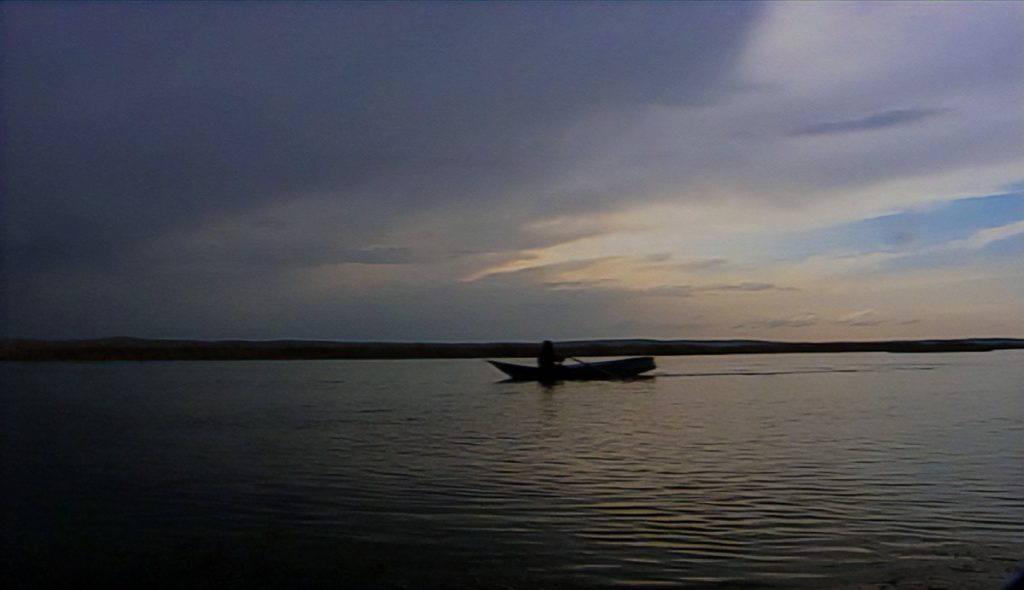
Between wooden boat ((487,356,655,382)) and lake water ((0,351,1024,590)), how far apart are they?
16.0 metres

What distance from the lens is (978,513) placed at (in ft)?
38.2

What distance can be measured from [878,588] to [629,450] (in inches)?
407

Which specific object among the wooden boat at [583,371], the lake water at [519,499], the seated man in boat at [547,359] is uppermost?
the seated man in boat at [547,359]

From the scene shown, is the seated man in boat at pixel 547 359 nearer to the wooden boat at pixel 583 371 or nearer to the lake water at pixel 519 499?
the wooden boat at pixel 583 371

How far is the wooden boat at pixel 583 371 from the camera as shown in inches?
1724

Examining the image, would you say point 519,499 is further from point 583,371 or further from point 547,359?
point 583,371

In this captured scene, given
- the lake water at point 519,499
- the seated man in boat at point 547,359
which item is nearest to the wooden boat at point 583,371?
the seated man in boat at point 547,359

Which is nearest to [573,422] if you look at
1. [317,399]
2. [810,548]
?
[317,399]

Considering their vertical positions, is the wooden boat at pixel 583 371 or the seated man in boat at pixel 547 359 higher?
the seated man in boat at pixel 547 359

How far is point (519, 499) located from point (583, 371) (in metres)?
32.4

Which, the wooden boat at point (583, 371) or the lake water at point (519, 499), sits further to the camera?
the wooden boat at point (583, 371)

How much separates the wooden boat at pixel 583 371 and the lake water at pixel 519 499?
1603cm

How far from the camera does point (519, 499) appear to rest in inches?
504

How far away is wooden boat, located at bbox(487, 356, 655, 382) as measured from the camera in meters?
43.8
